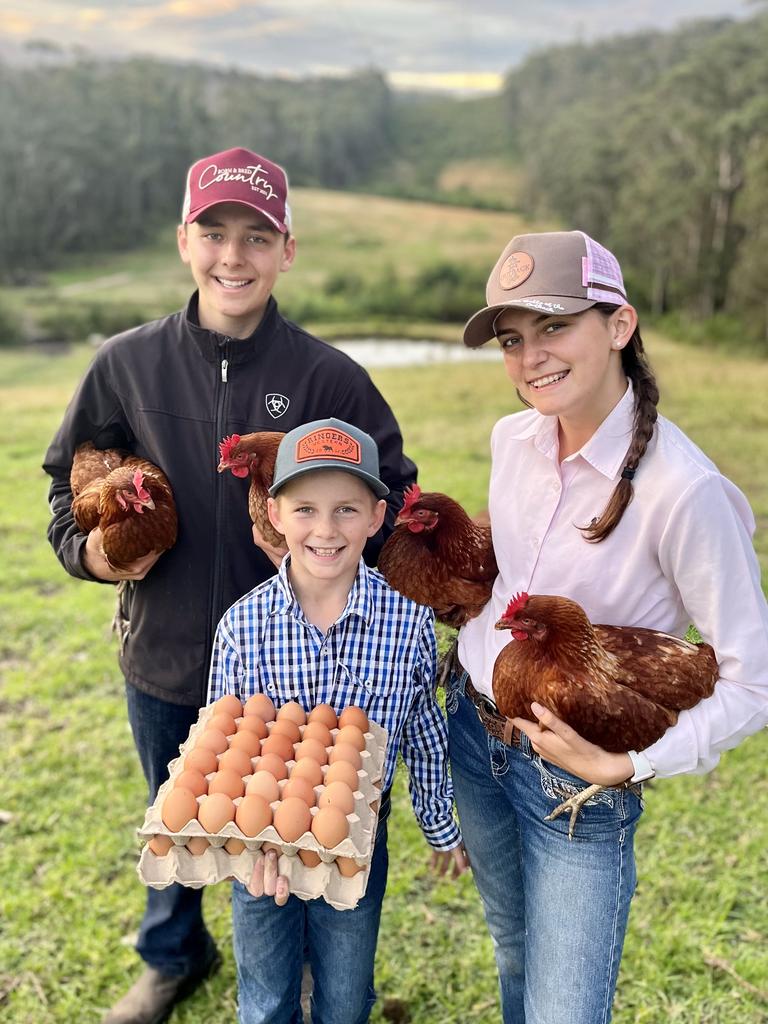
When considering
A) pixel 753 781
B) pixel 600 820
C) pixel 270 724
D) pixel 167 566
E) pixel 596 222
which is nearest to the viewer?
pixel 600 820

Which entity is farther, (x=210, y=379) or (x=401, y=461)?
(x=401, y=461)

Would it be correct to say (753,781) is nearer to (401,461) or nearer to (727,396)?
(401,461)

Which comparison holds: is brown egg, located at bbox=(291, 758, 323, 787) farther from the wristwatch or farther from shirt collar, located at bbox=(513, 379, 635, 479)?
shirt collar, located at bbox=(513, 379, 635, 479)

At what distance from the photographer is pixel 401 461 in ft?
8.96

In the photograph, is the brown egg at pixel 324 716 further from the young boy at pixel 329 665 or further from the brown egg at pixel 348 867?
the brown egg at pixel 348 867

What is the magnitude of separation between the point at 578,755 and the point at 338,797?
1.99 feet

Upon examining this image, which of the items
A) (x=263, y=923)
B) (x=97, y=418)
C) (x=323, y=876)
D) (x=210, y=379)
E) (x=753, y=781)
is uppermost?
(x=210, y=379)

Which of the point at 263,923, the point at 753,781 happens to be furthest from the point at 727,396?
the point at 263,923

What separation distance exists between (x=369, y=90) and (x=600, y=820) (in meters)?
89.1

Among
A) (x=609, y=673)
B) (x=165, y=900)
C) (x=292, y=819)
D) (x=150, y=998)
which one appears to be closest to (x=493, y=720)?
(x=609, y=673)

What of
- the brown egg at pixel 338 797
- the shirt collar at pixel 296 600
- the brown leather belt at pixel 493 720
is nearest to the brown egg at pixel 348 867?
the brown egg at pixel 338 797

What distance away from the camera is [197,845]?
1889mm

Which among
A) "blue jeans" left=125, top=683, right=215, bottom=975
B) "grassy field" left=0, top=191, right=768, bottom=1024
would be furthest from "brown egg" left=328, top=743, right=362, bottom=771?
"grassy field" left=0, top=191, right=768, bottom=1024

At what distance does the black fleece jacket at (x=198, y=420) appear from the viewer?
98.1 inches
